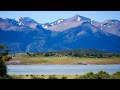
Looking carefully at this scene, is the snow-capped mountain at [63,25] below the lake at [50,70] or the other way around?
the other way around

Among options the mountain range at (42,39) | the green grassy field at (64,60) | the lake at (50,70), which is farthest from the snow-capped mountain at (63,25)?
the lake at (50,70)

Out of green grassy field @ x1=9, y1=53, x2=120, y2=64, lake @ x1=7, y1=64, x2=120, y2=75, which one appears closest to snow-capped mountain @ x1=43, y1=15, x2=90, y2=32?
green grassy field @ x1=9, y1=53, x2=120, y2=64

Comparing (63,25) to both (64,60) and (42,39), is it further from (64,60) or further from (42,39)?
(64,60)

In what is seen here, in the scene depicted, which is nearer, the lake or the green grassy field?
the lake

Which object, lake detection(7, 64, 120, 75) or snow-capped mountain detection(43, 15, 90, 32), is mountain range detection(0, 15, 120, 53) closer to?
lake detection(7, 64, 120, 75)

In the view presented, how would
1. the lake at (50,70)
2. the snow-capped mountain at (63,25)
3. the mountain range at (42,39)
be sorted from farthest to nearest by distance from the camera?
the snow-capped mountain at (63,25) → the mountain range at (42,39) → the lake at (50,70)

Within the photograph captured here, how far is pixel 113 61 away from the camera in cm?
1609

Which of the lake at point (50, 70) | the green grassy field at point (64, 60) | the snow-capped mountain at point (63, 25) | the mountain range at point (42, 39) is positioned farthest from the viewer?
the snow-capped mountain at point (63, 25)

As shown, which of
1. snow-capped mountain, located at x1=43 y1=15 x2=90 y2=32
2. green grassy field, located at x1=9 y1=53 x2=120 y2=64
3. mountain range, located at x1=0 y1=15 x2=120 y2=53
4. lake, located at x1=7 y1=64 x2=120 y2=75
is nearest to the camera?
lake, located at x1=7 y1=64 x2=120 y2=75

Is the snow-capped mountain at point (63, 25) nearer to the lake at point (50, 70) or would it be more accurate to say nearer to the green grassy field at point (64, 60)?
the green grassy field at point (64, 60)

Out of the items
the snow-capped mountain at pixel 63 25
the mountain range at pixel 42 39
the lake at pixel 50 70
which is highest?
the snow-capped mountain at pixel 63 25

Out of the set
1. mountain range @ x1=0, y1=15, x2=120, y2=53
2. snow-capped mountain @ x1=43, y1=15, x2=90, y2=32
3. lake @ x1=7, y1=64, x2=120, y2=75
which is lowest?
lake @ x1=7, y1=64, x2=120, y2=75
